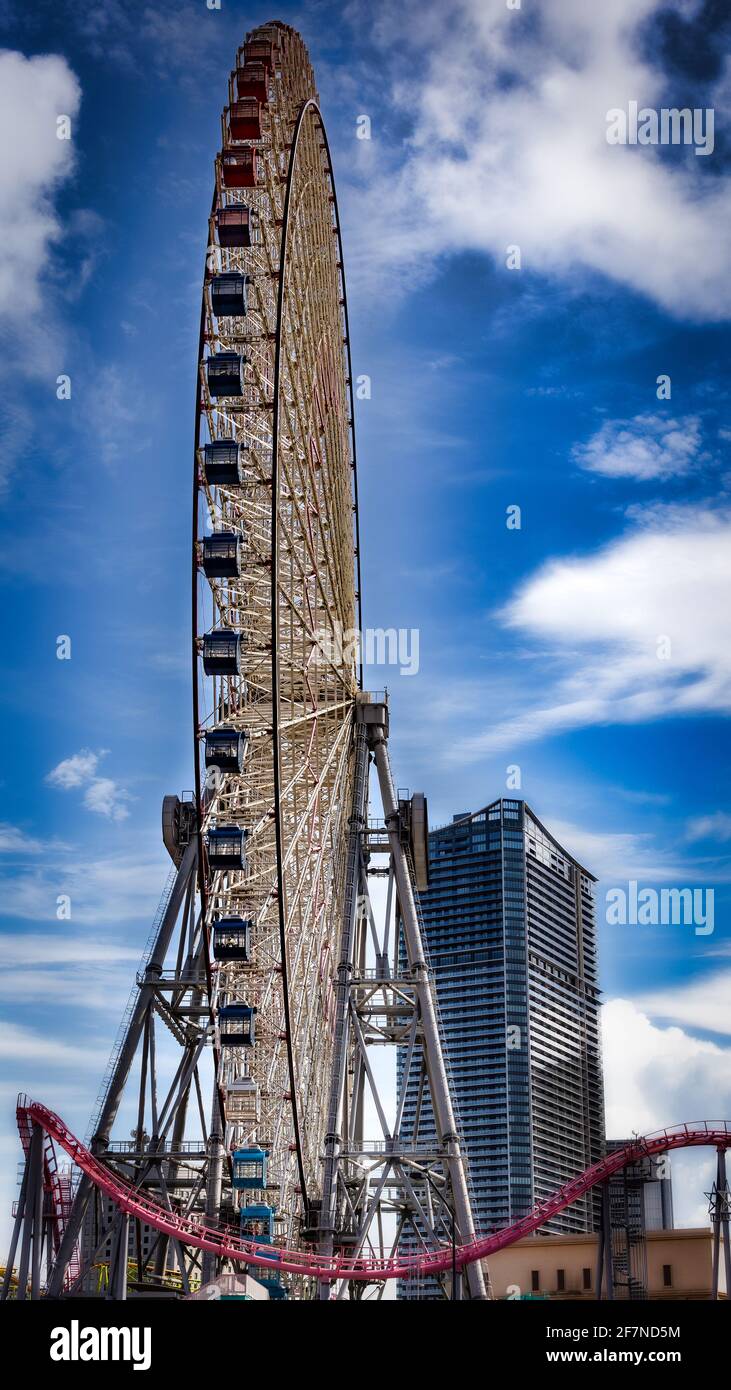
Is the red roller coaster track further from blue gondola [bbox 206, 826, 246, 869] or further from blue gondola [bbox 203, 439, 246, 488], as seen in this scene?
blue gondola [bbox 203, 439, 246, 488]

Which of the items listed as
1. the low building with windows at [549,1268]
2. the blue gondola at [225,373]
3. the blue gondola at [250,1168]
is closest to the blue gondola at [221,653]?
the blue gondola at [225,373]

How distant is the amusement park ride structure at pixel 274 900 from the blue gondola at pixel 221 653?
0.09 meters

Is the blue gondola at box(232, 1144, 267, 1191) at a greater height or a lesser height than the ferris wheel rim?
lesser

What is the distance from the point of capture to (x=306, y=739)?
A: 55.8 metres

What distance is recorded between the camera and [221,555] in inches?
1928

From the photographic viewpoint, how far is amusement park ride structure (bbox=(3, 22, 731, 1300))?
161 feet

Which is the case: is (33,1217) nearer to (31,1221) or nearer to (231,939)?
(31,1221)

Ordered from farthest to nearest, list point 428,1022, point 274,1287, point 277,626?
point 428,1022 → point 274,1287 → point 277,626

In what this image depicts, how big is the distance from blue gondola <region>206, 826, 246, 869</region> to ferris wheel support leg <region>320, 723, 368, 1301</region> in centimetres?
922

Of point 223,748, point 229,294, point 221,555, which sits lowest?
point 223,748

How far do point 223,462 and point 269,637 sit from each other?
19.5 feet

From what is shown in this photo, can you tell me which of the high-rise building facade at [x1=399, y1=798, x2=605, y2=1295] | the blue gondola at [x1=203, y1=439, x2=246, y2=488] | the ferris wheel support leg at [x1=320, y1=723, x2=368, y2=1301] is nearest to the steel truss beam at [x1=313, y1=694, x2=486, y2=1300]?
the ferris wheel support leg at [x1=320, y1=723, x2=368, y2=1301]

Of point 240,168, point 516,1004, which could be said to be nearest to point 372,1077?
point 240,168
